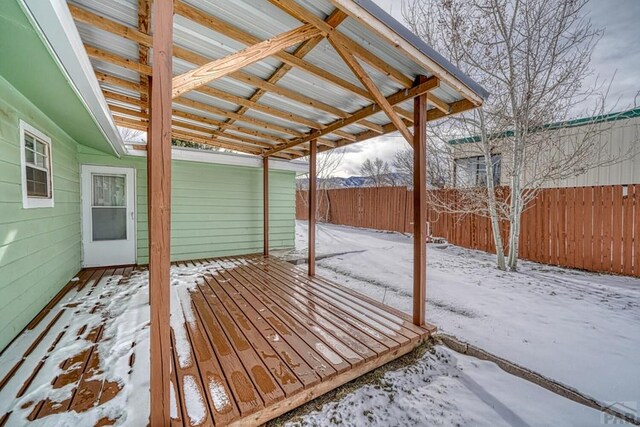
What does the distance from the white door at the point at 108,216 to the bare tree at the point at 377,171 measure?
16.7m

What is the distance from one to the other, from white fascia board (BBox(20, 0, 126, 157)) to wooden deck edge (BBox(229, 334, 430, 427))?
2.39 m

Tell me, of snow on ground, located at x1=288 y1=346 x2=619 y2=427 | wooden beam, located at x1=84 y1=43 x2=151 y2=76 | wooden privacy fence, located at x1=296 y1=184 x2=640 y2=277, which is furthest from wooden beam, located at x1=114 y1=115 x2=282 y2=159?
wooden privacy fence, located at x1=296 y1=184 x2=640 y2=277

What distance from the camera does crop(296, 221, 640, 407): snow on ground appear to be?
2086mm

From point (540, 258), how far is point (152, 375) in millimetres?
6943

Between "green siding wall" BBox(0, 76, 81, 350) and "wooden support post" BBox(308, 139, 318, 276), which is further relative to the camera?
"wooden support post" BBox(308, 139, 318, 276)

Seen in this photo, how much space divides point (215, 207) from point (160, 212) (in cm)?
468

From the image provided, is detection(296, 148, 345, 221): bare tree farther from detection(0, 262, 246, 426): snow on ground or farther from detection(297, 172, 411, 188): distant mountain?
detection(0, 262, 246, 426): snow on ground

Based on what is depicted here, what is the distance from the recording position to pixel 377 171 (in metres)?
20.8

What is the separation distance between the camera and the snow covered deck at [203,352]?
1.62 meters

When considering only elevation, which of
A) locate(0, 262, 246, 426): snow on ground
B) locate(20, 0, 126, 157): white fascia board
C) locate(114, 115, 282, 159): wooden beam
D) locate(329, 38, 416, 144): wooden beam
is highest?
locate(114, 115, 282, 159): wooden beam

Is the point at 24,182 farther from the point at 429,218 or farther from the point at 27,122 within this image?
the point at 429,218

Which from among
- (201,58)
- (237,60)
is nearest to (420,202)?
(237,60)

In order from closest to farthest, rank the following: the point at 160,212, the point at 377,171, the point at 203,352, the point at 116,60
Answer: the point at 160,212
the point at 203,352
the point at 116,60
the point at 377,171

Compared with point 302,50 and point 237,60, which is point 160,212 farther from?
point 302,50
